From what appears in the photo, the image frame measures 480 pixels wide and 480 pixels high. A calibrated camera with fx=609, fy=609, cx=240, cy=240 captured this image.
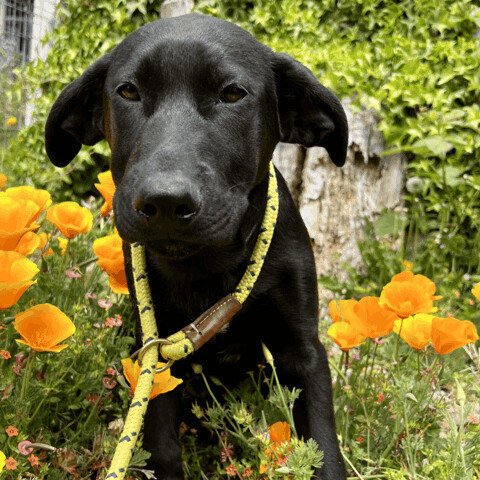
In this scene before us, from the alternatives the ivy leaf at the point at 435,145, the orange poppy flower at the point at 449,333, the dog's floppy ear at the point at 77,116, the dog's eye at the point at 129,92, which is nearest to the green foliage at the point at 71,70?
the ivy leaf at the point at 435,145

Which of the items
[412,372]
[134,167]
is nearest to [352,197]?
[412,372]

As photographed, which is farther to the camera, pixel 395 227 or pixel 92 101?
pixel 395 227

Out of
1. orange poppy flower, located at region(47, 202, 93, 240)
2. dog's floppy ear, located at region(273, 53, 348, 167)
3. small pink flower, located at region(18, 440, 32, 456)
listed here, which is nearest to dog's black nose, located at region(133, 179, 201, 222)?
orange poppy flower, located at region(47, 202, 93, 240)

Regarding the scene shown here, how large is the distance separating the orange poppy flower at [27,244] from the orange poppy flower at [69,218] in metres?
0.18

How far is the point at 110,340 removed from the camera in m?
2.39

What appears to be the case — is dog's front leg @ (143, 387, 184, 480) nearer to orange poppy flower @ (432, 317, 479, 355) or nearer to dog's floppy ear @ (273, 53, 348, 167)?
orange poppy flower @ (432, 317, 479, 355)

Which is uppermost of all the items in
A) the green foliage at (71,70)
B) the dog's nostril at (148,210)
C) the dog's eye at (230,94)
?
the dog's eye at (230,94)

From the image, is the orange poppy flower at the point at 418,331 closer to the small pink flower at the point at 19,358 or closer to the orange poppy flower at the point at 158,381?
the orange poppy flower at the point at 158,381

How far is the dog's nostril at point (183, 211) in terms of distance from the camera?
146 cm

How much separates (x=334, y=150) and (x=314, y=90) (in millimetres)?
257

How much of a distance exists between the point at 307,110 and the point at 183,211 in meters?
0.82

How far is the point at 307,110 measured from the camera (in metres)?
2.09

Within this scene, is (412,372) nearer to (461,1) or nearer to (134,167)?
(134,167)

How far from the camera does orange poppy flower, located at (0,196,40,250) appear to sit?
1.48 metres
